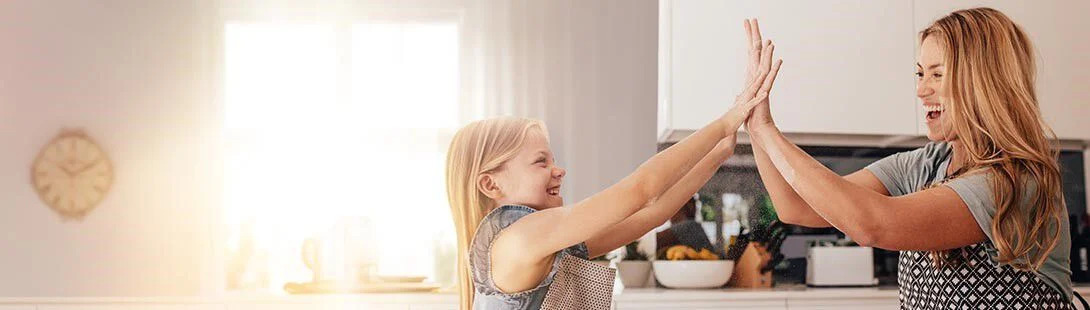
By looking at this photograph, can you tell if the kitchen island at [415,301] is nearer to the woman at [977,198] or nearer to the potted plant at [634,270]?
the potted plant at [634,270]

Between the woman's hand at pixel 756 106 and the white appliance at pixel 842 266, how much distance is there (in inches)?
61.1

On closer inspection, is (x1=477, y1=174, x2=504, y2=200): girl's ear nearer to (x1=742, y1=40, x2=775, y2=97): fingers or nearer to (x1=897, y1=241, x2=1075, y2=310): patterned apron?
(x1=742, y1=40, x2=775, y2=97): fingers

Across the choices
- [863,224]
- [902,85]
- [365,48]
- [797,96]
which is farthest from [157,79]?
[863,224]

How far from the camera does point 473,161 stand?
5.16 ft

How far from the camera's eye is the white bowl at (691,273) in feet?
9.67

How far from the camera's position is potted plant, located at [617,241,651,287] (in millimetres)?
3035

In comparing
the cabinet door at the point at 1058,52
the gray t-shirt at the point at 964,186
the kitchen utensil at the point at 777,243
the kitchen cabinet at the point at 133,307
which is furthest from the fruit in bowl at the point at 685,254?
the gray t-shirt at the point at 964,186

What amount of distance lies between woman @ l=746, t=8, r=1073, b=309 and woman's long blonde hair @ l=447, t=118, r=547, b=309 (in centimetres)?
38

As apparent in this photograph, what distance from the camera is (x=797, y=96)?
9.86ft

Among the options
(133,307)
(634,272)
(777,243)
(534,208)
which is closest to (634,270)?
(634,272)

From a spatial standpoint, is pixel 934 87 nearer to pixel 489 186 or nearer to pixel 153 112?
pixel 489 186

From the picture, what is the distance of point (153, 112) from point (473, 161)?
2138mm

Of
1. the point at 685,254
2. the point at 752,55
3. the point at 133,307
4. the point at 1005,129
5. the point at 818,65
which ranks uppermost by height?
the point at 818,65

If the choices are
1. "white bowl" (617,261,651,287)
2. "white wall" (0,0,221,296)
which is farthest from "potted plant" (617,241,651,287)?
"white wall" (0,0,221,296)
